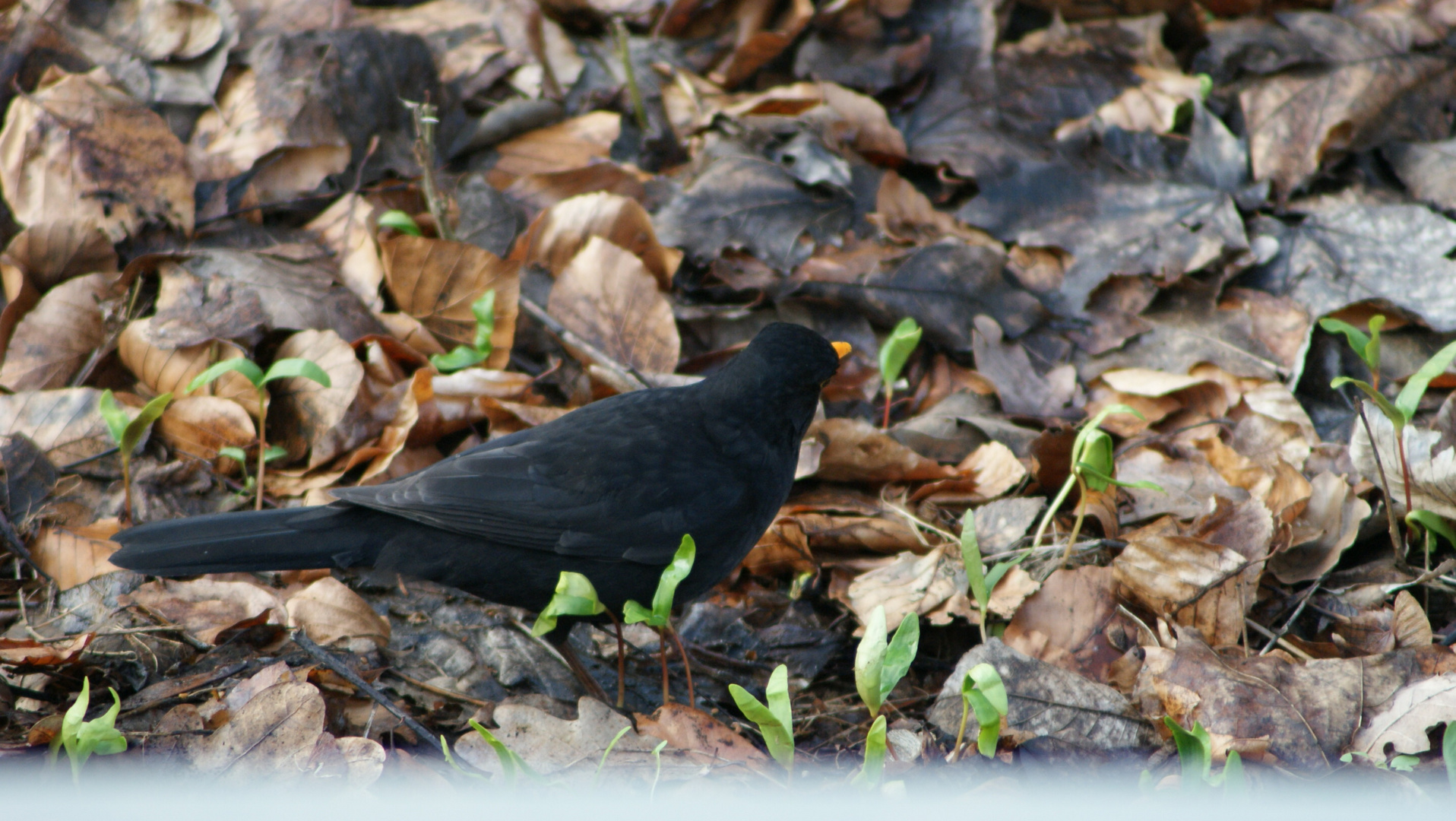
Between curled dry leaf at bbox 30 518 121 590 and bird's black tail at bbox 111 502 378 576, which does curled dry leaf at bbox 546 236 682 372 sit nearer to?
bird's black tail at bbox 111 502 378 576

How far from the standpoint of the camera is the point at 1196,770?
6.91ft

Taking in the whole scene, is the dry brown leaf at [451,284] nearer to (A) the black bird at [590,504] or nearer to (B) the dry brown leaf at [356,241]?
(B) the dry brown leaf at [356,241]

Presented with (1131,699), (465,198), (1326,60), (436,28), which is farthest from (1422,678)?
(436,28)

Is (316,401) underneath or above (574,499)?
above

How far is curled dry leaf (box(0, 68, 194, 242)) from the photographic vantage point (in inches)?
149

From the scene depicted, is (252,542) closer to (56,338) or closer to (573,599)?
(573,599)

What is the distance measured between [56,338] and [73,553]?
0.90 meters

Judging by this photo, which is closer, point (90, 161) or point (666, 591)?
point (666, 591)

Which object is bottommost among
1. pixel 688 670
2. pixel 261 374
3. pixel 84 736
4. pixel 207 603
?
pixel 688 670

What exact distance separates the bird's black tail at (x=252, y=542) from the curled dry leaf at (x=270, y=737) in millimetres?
506

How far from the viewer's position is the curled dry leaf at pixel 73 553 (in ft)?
9.73

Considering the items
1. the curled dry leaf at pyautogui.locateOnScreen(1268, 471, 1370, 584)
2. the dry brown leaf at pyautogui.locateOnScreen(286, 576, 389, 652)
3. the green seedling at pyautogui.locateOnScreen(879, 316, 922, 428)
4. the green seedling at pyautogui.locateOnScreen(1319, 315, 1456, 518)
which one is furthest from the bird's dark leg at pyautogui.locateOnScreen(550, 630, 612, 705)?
the green seedling at pyautogui.locateOnScreen(1319, 315, 1456, 518)

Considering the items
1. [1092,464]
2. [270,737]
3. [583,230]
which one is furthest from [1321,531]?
[270,737]

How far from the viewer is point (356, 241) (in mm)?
4027
